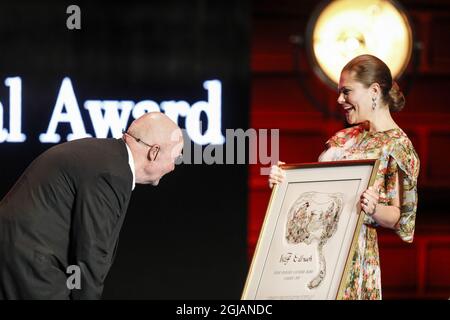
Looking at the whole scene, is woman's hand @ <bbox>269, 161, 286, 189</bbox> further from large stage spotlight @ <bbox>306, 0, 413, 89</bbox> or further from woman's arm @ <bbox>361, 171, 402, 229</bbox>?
large stage spotlight @ <bbox>306, 0, 413, 89</bbox>

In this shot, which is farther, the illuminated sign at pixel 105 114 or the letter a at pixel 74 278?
the illuminated sign at pixel 105 114

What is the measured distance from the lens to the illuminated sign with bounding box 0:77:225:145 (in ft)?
15.6

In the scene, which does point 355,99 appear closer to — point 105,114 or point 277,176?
point 277,176

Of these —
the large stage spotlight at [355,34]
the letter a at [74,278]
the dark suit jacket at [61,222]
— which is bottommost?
the letter a at [74,278]

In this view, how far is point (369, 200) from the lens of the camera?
307 cm

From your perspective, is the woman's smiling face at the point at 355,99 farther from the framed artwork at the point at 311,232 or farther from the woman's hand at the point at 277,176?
the woman's hand at the point at 277,176

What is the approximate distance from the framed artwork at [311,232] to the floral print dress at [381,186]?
106mm

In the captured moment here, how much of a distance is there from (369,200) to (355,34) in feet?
5.30

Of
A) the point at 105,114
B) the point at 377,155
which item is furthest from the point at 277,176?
the point at 105,114

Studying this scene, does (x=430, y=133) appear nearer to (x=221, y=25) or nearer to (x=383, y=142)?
(x=221, y=25)

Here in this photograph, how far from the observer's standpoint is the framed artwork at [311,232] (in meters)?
3.11

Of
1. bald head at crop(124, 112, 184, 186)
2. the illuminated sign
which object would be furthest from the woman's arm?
the illuminated sign

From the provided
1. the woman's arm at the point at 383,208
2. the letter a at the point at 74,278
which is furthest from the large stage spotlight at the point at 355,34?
the letter a at the point at 74,278

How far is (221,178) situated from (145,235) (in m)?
0.54
